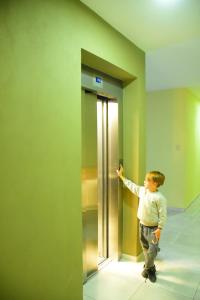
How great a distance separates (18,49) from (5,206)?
2.86 ft

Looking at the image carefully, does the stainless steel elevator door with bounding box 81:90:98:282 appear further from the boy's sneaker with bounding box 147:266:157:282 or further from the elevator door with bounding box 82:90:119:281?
the boy's sneaker with bounding box 147:266:157:282

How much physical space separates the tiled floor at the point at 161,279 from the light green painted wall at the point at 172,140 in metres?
1.73

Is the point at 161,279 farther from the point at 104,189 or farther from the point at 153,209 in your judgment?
the point at 104,189

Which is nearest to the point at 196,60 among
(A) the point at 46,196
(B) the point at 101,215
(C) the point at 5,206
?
(B) the point at 101,215

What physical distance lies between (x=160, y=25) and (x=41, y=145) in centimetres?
158

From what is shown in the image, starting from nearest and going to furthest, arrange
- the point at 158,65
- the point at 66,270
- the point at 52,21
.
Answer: the point at 52,21 < the point at 66,270 < the point at 158,65

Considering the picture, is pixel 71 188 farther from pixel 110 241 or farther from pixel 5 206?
pixel 110 241

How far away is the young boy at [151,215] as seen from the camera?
8.12 feet

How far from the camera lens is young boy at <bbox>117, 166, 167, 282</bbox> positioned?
2475 millimetres

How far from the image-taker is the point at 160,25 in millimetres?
2252

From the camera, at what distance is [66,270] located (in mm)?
1836

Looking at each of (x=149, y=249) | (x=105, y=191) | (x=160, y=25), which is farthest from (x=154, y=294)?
(x=160, y=25)

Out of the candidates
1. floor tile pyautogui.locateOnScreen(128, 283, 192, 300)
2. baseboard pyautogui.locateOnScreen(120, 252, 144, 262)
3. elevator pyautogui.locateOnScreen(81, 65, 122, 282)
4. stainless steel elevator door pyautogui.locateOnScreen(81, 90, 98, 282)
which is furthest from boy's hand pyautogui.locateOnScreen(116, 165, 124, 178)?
floor tile pyautogui.locateOnScreen(128, 283, 192, 300)

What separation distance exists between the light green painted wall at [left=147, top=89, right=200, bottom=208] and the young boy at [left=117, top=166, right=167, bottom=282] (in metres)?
2.85
